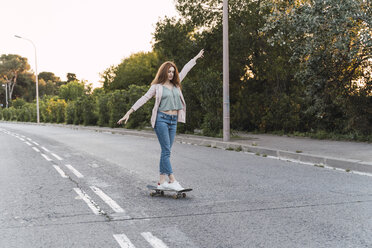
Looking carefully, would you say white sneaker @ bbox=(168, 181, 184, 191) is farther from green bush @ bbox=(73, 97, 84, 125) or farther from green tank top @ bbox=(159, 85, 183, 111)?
green bush @ bbox=(73, 97, 84, 125)

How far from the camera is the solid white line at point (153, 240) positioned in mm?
3898

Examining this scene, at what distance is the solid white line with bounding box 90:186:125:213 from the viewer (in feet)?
17.5

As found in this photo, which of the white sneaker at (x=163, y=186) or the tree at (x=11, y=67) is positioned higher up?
the tree at (x=11, y=67)

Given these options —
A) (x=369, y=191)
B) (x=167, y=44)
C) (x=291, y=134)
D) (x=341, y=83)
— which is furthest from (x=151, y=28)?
(x=369, y=191)

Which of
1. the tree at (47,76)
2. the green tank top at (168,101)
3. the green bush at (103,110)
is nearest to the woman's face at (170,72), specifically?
the green tank top at (168,101)

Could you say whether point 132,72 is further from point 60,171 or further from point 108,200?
point 108,200

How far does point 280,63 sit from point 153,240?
1367cm

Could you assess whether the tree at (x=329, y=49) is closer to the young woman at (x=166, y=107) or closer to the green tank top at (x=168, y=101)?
the young woman at (x=166, y=107)

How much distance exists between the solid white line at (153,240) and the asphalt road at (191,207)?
0.01 meters

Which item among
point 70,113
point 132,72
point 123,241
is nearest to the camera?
point 123,241

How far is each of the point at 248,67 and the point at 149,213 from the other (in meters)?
14.3

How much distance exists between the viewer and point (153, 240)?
4.04 m

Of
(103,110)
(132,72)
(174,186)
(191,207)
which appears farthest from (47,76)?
(191,207)

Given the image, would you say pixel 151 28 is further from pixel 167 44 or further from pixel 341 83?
pixel 341 83
